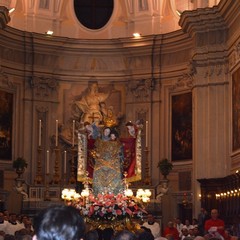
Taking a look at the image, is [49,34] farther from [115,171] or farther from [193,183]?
[115,171]

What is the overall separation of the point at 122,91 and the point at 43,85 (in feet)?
10.9

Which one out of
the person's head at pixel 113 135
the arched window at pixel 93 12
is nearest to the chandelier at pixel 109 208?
the person's head at pixel 113 135

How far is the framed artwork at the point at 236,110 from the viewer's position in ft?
82.2

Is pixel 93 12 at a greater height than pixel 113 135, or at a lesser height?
greater

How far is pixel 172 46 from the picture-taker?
99.9 ft

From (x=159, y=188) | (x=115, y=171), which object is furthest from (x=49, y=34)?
(x=115, y=171)

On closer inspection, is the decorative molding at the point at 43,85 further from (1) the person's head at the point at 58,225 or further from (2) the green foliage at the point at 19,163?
(1) the person's head at the point at 58,225

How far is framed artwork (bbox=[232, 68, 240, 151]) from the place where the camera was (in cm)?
2506

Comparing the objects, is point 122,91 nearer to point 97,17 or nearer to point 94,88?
point 94,88

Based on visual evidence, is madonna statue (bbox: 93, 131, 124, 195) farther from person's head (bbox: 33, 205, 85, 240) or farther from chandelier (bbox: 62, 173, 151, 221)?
person's head (bbox: 33, 205, 85, 240)

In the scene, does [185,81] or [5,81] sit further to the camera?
[185,81]

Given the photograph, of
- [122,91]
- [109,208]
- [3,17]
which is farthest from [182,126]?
[109,208]

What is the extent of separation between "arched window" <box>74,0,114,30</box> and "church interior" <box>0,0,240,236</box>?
4 cm

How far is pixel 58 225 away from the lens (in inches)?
113
